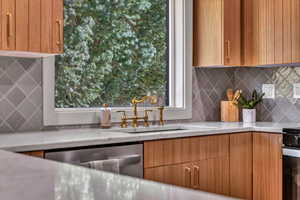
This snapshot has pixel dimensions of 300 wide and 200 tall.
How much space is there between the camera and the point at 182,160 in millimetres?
2713

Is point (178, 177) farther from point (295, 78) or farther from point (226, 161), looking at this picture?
point (295, 78)

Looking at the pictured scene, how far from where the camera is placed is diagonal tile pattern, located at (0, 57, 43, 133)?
259cm

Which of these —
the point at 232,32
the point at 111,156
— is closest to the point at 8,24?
the point at 111,156

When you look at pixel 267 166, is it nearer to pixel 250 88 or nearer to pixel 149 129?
pixel 149 129

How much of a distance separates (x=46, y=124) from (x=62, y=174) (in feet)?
6.11

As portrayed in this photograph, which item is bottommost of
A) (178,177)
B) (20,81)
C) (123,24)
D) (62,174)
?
(178,177)

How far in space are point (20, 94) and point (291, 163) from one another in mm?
1896

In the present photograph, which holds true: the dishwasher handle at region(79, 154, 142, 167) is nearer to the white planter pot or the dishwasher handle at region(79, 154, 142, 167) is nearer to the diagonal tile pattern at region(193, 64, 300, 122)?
the diagonal tile pattern at region(193, 64, 300, 122)

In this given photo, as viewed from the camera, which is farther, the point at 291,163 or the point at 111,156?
the point at 291,163

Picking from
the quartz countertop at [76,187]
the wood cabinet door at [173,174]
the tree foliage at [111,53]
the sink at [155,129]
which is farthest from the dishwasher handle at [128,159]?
the quartz countertop at [76,187]

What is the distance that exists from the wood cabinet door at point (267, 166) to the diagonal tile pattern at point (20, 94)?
160 centimetres

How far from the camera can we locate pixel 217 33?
3525mm

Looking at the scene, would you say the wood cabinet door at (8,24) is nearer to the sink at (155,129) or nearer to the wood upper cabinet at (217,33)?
the sink at (155,129)

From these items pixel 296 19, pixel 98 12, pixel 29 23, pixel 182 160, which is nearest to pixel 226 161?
pixel 182 160
